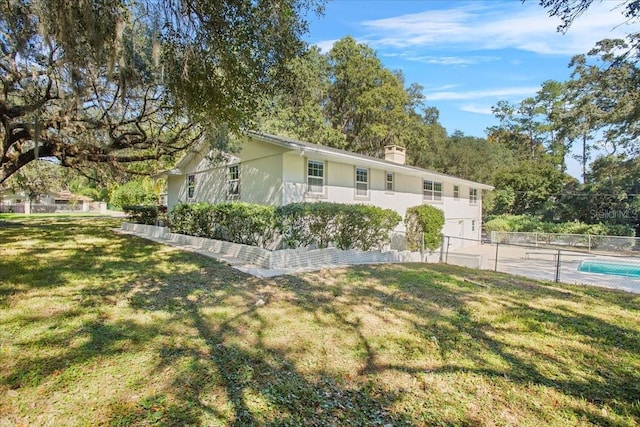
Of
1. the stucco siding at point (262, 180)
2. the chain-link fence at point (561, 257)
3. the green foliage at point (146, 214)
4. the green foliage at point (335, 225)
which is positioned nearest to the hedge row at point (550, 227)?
the chain-link fence at point (561, 257)

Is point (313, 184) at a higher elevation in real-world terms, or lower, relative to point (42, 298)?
higher

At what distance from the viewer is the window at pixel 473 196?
23312mm

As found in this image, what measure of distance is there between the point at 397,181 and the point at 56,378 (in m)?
14.8

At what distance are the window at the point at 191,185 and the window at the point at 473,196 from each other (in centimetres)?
1777

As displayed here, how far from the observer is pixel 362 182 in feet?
45.9

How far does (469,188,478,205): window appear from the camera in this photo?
2331 centimetres

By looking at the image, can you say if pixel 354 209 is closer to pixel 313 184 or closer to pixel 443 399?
pixel 313 184

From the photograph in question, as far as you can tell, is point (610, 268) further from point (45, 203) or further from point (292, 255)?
point (45, 203)

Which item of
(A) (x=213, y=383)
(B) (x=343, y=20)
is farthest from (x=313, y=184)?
(A) (x=213, y=383)

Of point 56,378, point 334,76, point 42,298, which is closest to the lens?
point 56,378

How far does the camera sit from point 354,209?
34.9 feet

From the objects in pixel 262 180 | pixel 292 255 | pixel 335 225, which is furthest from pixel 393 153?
pixel 292 255

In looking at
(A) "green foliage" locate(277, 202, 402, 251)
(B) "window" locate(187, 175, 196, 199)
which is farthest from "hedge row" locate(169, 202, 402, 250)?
(B) "window" locate(187, 175, 196, 199)

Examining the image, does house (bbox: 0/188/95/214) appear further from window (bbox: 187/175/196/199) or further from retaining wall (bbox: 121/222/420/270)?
retaining wall (bbox: 121/222/420/270)
